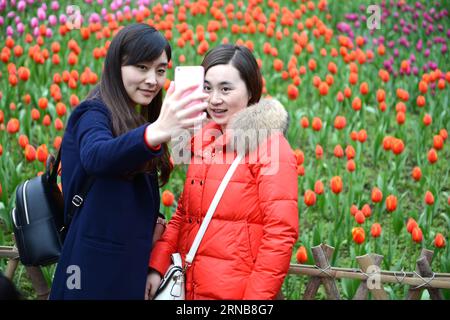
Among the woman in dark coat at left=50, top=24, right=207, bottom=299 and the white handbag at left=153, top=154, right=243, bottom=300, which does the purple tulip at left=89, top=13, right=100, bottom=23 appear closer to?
the woman in dark coat at left=50, top=24, right=207, bottom=299

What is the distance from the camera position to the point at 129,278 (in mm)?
2225

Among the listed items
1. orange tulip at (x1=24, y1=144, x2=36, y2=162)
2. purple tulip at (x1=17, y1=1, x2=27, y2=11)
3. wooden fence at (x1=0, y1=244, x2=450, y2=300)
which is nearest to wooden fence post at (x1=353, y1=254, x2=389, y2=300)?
wooden fence at (x1=0, y1=244, x2=450, y2=300)

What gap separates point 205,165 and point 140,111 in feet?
1.16

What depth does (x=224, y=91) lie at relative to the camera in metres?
2.51

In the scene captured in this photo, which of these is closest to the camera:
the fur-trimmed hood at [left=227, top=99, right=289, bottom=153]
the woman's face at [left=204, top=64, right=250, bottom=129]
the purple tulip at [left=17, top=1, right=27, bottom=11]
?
the fur-trimmed hood at [left=227, top=99, right=289, bottom=153]

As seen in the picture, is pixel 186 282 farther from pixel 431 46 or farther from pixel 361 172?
pixel 431 46

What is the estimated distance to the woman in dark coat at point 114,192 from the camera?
2.16 metres

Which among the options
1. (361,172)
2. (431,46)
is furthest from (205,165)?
(431,46)

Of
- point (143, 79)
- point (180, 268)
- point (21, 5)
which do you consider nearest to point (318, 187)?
point (180, 268)

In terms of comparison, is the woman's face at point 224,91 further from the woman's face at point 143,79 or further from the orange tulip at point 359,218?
the orange tulip at point 359,218

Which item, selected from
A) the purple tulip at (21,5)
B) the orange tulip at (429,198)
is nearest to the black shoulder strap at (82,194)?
the orange tulip at (429,198)

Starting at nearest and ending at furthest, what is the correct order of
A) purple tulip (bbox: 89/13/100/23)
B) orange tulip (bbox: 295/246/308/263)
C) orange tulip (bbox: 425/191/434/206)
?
orange tulip (bbox: 295/246/308/263), orange tulip (bbox: 425/191/434/206), purple tulip (bbox: 89/13/100/23)

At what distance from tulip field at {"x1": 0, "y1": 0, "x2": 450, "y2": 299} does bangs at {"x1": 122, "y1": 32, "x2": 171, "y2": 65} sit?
1.49m

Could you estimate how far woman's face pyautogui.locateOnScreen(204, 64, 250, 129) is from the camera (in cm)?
249
